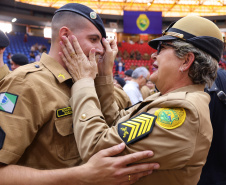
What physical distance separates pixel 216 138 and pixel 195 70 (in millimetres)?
580

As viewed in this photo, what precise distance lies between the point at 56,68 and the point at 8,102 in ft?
1.25

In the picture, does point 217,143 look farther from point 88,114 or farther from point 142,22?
point 142,22

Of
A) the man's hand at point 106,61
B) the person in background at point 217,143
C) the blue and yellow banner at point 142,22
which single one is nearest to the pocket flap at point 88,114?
the man's hand at point 106,61

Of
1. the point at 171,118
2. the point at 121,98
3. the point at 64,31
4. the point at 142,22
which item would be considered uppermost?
the point at 142,22

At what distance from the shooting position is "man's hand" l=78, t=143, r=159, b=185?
3.39 feet

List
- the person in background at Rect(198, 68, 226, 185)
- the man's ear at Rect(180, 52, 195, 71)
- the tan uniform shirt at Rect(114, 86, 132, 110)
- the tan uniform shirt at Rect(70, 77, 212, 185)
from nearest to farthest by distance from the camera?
the tan uniform shirt at Rect(70, 77, 212, 185) → the man's ear at Rect(180, 52, 195, 71) → the person in background at Rect(198, 68, 226, 185) → the tan uniform shirt at Rect(114, 86, 132, 110)

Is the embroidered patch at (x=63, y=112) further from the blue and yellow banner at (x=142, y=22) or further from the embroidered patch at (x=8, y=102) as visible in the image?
the blue and yellow banner at (x=142, y=22)

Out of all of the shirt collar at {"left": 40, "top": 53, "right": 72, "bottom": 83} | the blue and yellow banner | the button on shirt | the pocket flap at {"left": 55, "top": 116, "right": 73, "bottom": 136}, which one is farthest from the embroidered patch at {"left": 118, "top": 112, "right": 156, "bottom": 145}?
the blue and yellow banner

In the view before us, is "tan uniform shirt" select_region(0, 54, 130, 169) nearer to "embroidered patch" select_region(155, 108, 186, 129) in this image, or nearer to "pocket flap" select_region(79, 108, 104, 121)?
"pocket flap" select_region(79, 108, 104, 121)

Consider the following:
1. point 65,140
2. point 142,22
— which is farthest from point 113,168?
point 142,22

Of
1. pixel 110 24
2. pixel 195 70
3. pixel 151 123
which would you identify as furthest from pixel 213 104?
pixel 110 24

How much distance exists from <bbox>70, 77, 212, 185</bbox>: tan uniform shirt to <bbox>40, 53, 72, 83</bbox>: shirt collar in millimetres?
200

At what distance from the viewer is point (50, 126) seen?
47.1 inches

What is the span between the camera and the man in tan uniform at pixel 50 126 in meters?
1.05
